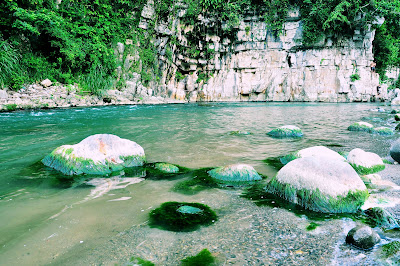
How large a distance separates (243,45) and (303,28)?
21.4 ft

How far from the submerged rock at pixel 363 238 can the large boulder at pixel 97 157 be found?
3327 mm

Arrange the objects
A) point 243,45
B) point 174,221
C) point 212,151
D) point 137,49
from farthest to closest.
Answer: point 243,45
point 137,49
point 212,151
point 174,221

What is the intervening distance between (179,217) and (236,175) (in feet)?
4.45

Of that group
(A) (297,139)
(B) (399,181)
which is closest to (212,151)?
(A) (297,139)

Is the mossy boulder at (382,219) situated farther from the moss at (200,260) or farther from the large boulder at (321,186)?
→ the moss at (200,260)

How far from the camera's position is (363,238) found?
1.97m

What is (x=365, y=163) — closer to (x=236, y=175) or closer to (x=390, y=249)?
(x=236, y=175)

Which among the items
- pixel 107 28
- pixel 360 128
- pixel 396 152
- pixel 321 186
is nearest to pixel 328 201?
pixel 321 186

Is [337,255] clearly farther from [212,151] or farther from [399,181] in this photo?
[212,151]

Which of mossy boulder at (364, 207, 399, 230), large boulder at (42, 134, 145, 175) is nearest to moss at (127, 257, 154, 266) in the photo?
mossy boulder at (364, 207, 399, 230)

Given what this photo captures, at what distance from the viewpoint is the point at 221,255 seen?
1937mm

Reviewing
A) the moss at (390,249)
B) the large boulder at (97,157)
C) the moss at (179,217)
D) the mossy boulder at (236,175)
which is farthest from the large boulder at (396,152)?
the large boulder at (97,157)

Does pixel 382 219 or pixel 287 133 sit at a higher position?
pixel 287 133

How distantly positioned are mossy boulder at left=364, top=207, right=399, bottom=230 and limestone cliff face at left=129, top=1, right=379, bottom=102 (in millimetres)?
23781
